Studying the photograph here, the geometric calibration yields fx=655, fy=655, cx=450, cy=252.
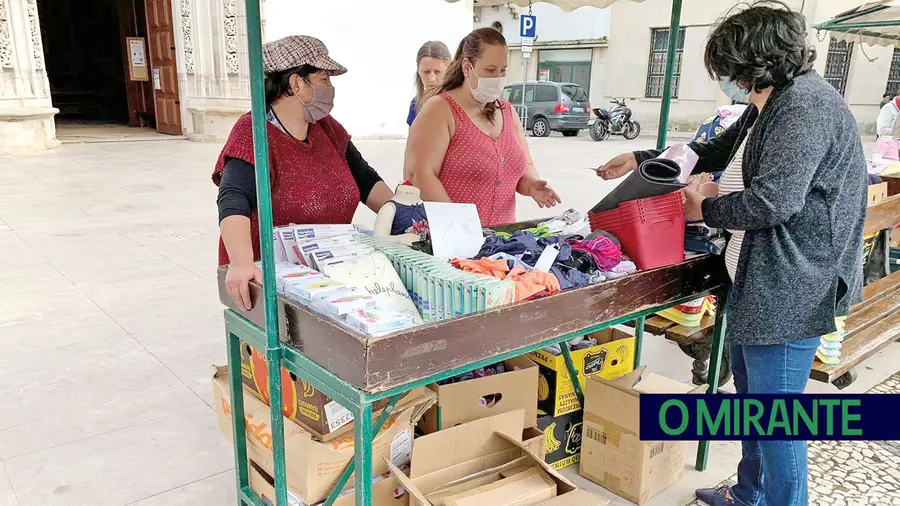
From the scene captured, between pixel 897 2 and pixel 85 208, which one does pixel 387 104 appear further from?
pixel 897 2

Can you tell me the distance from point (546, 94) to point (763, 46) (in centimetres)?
1525

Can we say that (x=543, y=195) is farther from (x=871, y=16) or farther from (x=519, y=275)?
(x=871, y=16)

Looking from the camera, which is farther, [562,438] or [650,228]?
[562,438]

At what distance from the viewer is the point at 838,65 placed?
18.6m

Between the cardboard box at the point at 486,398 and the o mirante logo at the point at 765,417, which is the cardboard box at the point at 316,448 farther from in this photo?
the o mirante logo at the point at 765,417

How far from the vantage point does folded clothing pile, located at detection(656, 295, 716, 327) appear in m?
2.87

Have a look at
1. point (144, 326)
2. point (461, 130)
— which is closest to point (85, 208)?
point (144, 326)

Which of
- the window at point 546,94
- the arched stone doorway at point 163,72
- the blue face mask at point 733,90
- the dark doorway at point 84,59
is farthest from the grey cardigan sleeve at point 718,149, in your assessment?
the dark doorway at point 84,59

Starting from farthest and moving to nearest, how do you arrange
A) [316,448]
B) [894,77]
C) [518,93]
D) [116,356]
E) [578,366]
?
[894,77] → [518,93] → [116,356] → [578,366] → [316,448]

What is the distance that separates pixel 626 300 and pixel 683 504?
3.29ft

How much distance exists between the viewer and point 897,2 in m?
4.43

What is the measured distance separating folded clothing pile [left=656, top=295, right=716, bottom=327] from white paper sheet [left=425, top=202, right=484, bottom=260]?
4.28 feet

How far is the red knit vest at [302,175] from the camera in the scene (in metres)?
1.95

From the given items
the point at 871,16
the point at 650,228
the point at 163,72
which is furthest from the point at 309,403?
the point at 163,72
